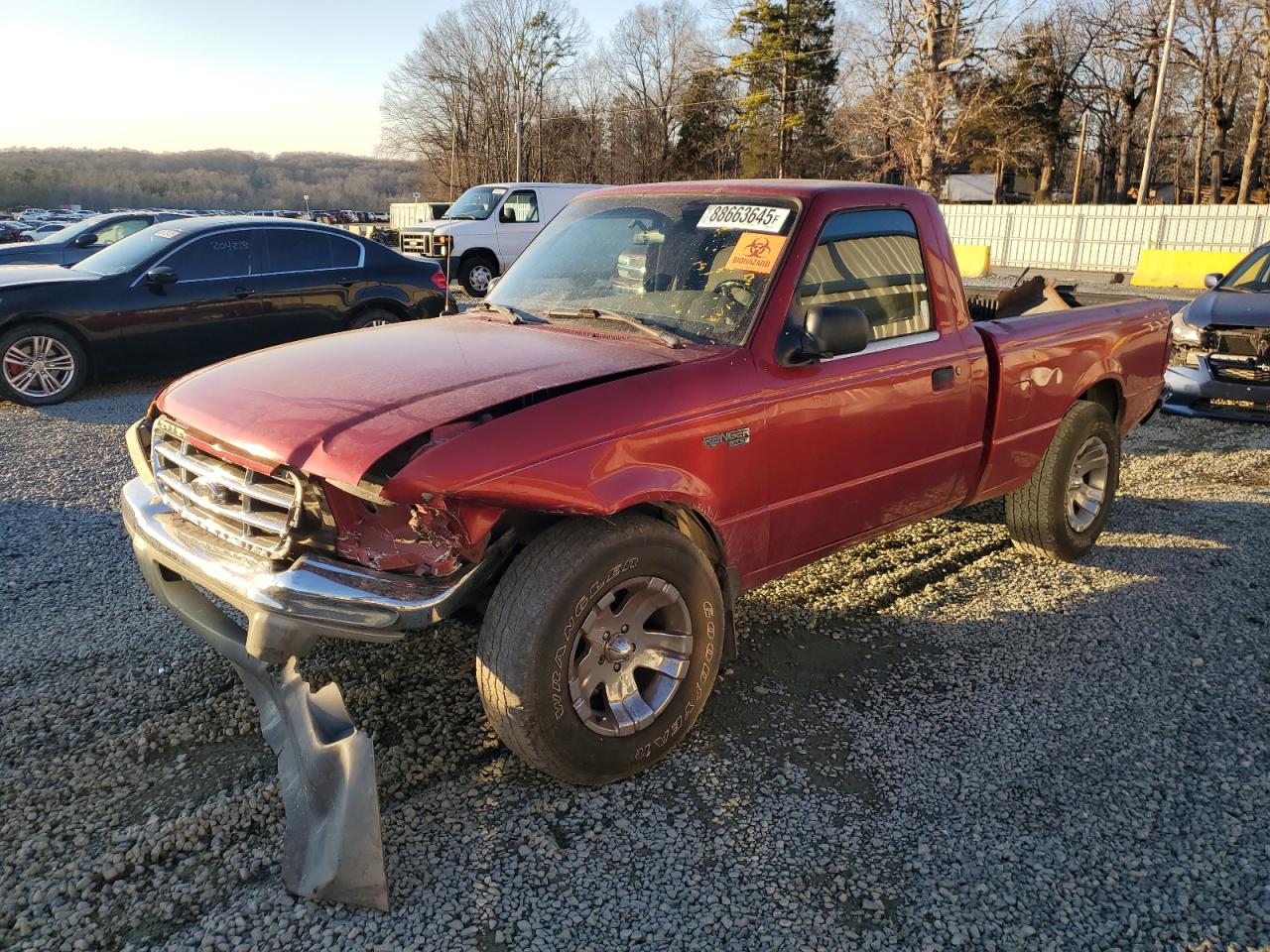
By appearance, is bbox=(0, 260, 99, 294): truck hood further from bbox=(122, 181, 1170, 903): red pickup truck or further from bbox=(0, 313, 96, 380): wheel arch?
bbox=(122, 181, 1170, 903): red pickup truck

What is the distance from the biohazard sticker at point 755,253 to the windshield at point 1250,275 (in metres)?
7.61

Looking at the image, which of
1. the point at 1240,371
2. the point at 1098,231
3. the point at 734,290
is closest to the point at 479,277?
the point at 1240,371

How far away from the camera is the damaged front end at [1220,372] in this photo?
A: 7887mm

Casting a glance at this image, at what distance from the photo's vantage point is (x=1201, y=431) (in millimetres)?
8180

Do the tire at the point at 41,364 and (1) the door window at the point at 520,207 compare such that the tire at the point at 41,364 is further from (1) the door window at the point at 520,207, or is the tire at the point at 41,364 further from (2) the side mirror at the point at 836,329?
(1) the door window at the point at 520,207

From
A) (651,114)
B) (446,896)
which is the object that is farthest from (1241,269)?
(651,114)

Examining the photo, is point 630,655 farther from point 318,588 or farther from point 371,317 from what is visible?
point 371,317

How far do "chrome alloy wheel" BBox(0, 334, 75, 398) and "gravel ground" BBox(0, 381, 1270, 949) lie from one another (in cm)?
455

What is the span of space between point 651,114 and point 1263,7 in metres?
35.7

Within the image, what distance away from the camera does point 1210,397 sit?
8094 mm

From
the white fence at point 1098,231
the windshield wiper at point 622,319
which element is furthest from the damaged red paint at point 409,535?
the white fence at point 1098,231

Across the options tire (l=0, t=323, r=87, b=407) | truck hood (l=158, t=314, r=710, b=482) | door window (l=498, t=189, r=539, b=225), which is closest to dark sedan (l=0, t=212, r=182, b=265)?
tire (l=0, t=323, r=87, b=407)

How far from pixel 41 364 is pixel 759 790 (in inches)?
321

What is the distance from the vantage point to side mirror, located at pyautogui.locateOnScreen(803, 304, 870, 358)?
3.17 m
